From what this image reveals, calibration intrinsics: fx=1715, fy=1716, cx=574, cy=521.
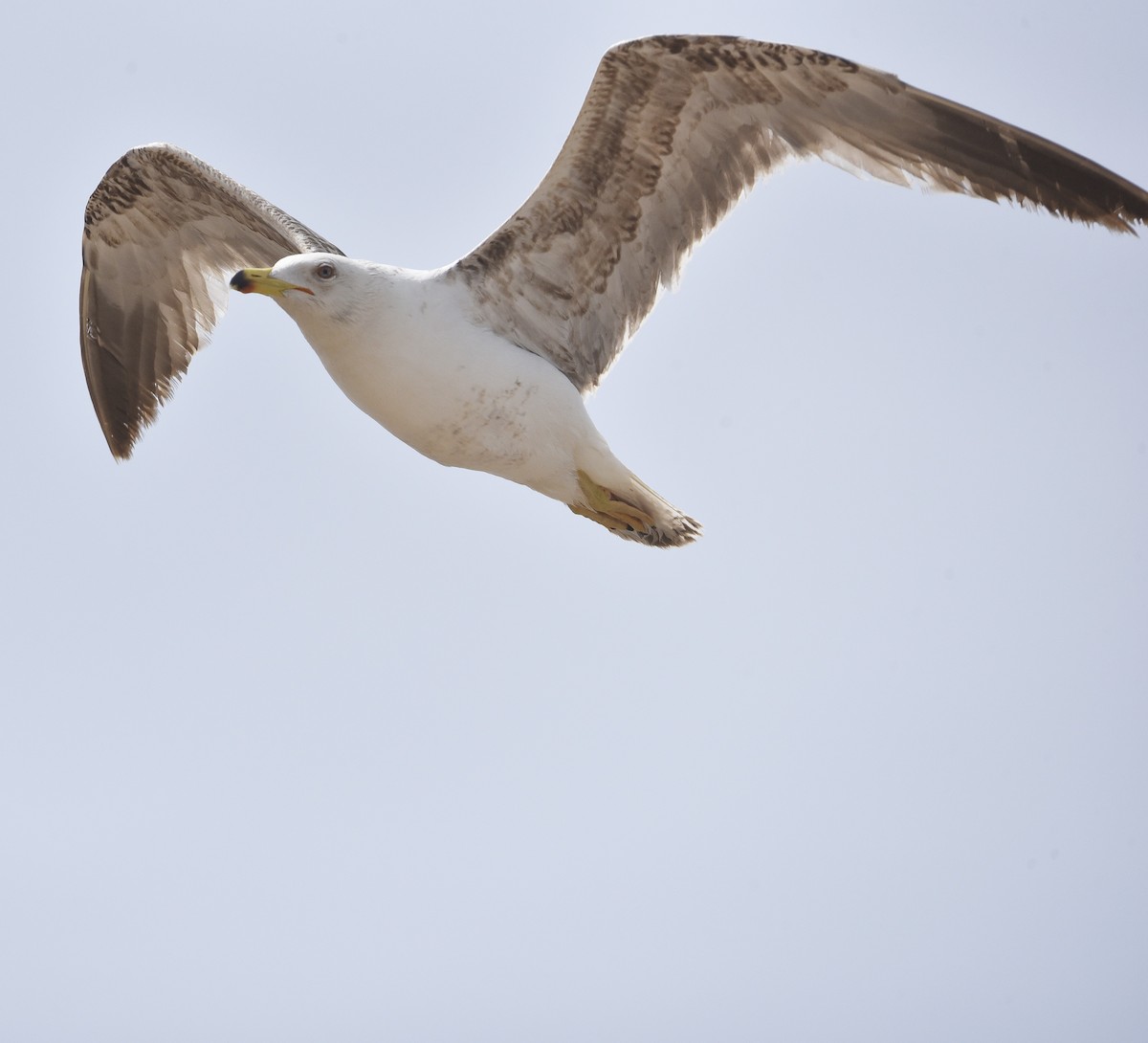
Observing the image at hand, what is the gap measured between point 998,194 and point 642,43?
1966 mm

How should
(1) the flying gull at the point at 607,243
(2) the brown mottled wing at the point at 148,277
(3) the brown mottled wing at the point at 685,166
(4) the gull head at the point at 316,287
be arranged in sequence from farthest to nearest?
(2) the brown mottled wing at the point at 148,277 < (4) the gull head at the point at 316,287 < (1) the flying gull at the point at 607,243 < (3) the brown mottled wing at the point at 685,166

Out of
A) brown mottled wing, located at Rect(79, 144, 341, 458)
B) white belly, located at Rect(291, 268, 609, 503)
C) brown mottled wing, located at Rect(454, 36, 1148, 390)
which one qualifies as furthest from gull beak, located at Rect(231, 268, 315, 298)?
brown mottled wing, located at Rect(79, 144, 341, 458)

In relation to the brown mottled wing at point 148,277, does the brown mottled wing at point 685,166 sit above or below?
above

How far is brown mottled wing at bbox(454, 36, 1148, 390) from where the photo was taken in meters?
8.63

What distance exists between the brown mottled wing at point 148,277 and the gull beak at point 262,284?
97.0 inches

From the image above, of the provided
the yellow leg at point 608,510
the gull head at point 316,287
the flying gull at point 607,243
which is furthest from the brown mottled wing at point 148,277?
the yellow leg at point 608,510

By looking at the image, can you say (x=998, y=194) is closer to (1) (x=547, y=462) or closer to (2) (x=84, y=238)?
(1) (x=547, y=462)

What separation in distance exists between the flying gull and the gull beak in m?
0.01

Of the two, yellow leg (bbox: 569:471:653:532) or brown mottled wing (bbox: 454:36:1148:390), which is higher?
brown mottled wing (bbox: 454:36:1148:390)

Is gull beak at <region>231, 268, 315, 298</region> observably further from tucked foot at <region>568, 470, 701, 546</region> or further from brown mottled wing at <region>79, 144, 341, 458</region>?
brown mottled wing at <region>79, 144, 341, 458</region>

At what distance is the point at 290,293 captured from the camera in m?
8.91

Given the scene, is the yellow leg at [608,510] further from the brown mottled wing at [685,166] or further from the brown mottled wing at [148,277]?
the brown mottled wing at [148,277]

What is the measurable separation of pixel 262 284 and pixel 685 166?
239 cm

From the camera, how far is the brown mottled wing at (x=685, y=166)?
863 cm
